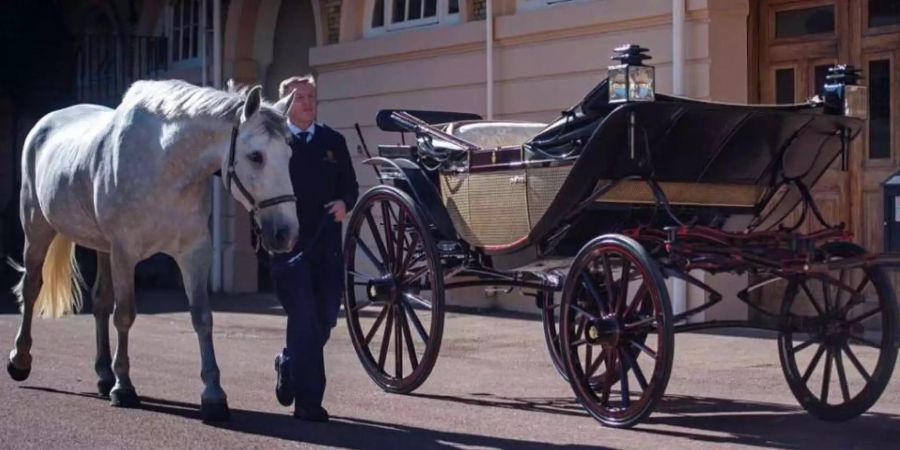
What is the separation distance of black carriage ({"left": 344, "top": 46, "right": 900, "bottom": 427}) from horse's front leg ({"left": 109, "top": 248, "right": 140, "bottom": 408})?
4.95 ft

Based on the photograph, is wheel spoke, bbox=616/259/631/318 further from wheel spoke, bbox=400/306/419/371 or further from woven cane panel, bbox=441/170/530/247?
wheel spoke, bbox=400/306/419/371

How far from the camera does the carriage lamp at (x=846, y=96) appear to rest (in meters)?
7.63

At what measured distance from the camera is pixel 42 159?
30.1ft

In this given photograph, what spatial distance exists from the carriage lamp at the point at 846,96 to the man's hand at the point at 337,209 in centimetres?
264

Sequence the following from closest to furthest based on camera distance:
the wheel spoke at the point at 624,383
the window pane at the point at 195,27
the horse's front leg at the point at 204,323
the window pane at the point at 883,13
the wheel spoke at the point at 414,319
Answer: the wheel spoke at the point at 624,383 → the horse's front leg at the point at 204,323 → the wheel spoke at the point at 414,319 → the window pane at the point at 883,13 → the window pane at the point at 195,27

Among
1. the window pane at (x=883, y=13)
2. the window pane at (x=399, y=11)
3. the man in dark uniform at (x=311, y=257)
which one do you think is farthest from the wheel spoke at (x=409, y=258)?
the window pane at (x=399, y=11)

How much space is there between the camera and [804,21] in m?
12.6

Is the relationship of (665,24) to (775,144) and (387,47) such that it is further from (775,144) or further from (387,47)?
(775,144)

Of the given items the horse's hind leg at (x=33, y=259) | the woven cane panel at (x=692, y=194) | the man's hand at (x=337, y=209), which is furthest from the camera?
A: the horse's hind leg at (x=33, y=259)

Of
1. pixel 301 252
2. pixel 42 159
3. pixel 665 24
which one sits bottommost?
pixel 301 252

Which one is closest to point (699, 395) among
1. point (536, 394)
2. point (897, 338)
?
point (536, 394)

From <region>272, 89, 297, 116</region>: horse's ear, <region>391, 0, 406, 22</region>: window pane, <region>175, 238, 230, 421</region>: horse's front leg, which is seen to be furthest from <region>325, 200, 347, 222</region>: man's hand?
<region>391, 0, 406, 22</region>: window pane

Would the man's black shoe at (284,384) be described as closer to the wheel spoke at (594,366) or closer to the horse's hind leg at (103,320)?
the horse's hind leg at (103,320)

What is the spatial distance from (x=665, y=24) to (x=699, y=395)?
4.86 m
